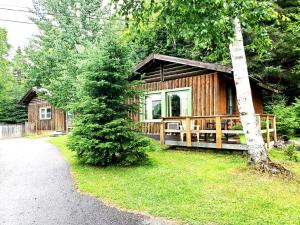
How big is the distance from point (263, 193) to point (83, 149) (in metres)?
4.94

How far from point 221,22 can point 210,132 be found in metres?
5.22

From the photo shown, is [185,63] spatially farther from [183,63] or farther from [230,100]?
[230,100]

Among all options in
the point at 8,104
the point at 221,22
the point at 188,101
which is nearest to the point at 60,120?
the point at 8,104

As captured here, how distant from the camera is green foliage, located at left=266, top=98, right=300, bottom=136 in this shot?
42.1ft

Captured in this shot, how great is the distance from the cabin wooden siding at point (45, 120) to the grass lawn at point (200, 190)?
14.3 m

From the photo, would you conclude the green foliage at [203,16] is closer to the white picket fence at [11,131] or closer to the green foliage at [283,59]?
the green foliage at [283,59]

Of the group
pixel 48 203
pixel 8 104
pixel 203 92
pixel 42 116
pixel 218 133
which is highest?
pixel 8 104

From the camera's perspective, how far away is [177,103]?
12.4m

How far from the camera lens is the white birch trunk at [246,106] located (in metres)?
6.25

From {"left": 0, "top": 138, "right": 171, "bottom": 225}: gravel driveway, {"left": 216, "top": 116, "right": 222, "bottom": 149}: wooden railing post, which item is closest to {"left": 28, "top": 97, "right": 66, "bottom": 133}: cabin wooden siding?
{"left": 0, "top": 138, "right": 171, "bottom": 225}: gravel driveway

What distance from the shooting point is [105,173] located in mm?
7078

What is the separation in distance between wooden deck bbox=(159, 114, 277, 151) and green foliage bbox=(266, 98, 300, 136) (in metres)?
2.13

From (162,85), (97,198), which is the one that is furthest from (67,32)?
(97,198)

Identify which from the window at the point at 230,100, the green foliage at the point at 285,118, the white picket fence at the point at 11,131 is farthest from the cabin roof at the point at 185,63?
the white picket fence at the point at 11,131
